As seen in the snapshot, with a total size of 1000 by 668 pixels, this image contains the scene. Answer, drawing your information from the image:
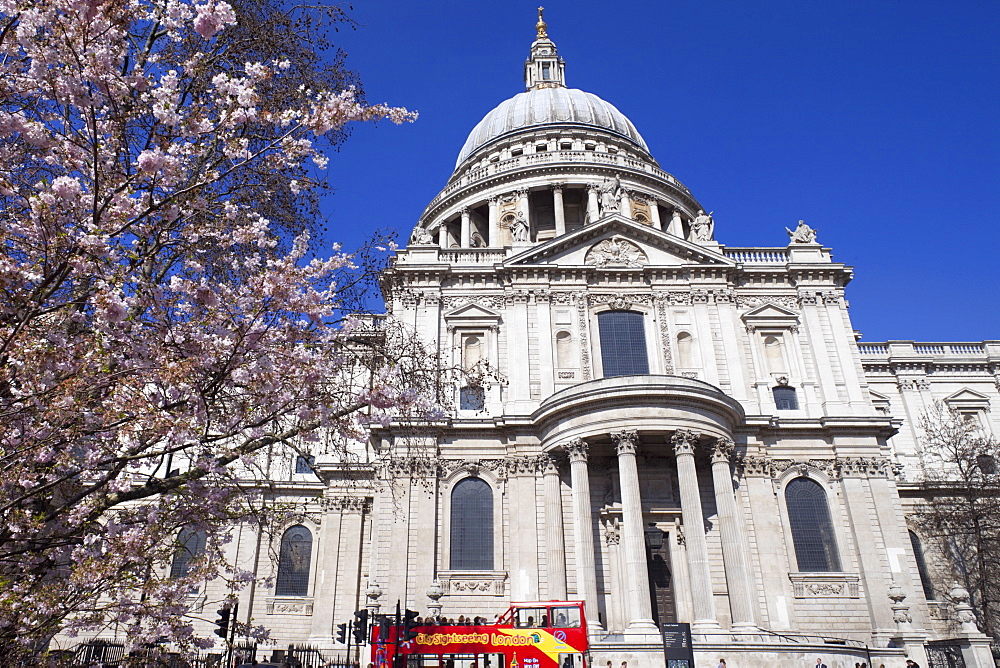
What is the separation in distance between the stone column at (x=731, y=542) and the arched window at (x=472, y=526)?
8.87 meters

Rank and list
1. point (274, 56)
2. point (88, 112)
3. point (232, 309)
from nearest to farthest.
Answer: point (88, 112) < point (232, 309) < point (274, 56)

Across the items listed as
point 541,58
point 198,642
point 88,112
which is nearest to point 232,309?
point 88,112

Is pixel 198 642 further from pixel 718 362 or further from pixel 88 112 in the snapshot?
pixel 718 362

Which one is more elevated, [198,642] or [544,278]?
[544,278]

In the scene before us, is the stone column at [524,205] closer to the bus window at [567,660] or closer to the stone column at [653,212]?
the stone column at [653,212]

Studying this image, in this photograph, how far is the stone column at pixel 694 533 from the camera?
25.0 m

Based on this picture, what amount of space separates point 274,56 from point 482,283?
76.0ft

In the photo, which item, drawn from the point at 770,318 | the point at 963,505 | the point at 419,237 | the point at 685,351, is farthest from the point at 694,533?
the point at 963,505

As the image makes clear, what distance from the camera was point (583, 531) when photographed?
Answer: 88.0 ft

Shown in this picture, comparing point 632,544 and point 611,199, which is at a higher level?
point 611,199

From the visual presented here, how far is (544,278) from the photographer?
3391 centimetres

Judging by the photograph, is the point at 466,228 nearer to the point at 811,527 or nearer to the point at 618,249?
the point at 618,249

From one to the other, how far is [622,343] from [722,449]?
274 inches

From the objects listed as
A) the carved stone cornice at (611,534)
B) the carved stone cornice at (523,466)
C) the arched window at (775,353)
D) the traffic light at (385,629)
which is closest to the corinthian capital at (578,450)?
the carved stone cornice at (523,466)
